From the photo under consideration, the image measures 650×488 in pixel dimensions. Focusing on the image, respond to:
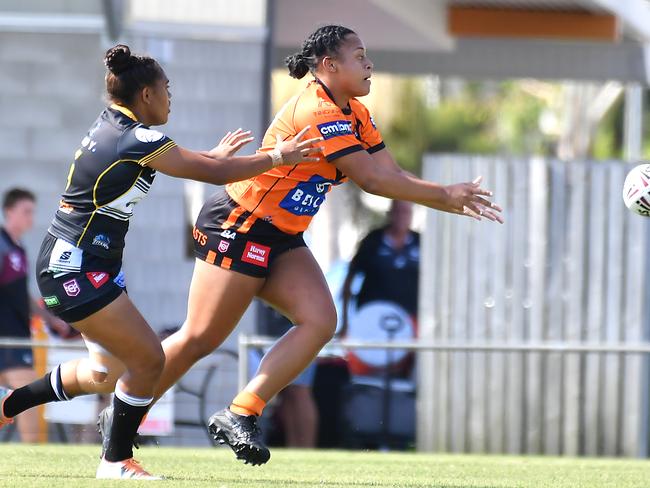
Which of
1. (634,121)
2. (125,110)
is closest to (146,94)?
(125,110)

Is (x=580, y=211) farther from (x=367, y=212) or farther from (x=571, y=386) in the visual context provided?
(x=367, y=212)

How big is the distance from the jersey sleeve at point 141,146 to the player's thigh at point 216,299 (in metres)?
0.88

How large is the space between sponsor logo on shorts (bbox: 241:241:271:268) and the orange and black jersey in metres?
0.14

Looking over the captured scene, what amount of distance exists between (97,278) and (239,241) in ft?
2.83

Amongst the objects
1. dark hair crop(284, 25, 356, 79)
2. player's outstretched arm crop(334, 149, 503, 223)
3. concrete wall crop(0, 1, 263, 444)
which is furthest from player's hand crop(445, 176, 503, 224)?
concrete wall crop(0, 1, 263, 444)

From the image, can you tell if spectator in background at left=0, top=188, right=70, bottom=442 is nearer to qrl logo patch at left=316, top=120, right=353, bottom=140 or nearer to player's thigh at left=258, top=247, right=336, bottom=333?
player's thigh at left=258, top=247, right=336, bottom=333

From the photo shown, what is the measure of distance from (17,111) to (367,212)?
1445 centimetres

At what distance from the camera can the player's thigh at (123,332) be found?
627 cm

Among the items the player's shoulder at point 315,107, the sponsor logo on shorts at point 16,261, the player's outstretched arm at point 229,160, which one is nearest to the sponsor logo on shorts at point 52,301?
the player's outstretched arm at point 229,160

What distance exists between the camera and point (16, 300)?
11250mm

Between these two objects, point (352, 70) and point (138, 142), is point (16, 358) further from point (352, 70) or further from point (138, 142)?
point (138, 142)

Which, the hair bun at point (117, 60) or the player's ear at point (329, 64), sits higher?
the player's ear at point (329, 64)

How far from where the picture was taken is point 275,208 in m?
6.89

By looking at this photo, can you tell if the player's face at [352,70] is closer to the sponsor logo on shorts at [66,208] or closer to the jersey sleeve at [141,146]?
the jersey sleeve at [141,146]
